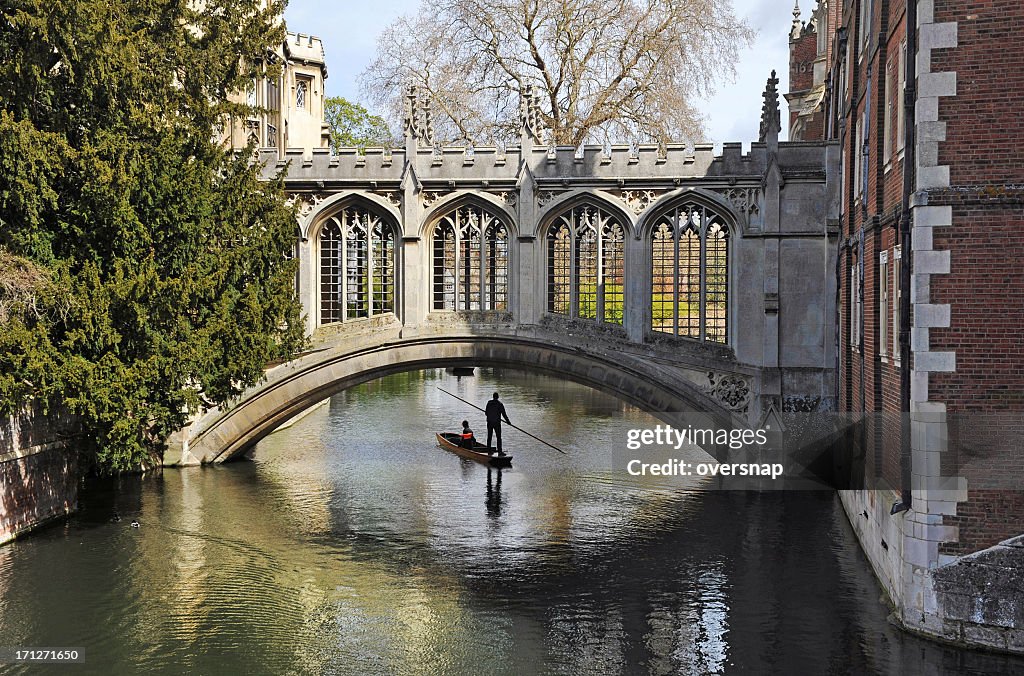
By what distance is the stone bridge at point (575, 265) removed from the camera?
1803 centimetres

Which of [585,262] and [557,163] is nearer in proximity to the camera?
[557,163]

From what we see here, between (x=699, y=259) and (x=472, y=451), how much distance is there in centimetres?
612

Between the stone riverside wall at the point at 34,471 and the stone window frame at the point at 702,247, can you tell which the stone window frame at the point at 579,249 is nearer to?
the stone window frame at the point at 702,247

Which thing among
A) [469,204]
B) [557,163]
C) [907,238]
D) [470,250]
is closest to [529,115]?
[557,163]

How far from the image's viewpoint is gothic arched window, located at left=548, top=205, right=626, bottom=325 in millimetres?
18703

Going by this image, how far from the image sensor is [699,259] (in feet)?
60.7

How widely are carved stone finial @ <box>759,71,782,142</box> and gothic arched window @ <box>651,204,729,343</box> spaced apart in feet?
5.25

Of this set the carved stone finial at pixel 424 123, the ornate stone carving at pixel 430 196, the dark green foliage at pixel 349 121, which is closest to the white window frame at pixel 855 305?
the ornate stone carving at pixel 430 196

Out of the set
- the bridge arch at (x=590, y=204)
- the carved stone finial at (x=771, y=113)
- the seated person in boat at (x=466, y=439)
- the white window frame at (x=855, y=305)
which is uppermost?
the carved stone finial at (x=771, y=113)

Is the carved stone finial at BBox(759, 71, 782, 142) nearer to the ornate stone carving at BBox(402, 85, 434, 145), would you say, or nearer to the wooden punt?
the ornate stone carving at BBox(402, 85, 434, 145)

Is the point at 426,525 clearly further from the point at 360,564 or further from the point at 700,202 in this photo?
the point at 700,202

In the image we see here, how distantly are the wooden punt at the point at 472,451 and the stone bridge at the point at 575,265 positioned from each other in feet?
7.07

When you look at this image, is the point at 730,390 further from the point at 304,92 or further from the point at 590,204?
the point at 304,92

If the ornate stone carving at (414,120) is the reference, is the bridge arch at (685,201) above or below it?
below
